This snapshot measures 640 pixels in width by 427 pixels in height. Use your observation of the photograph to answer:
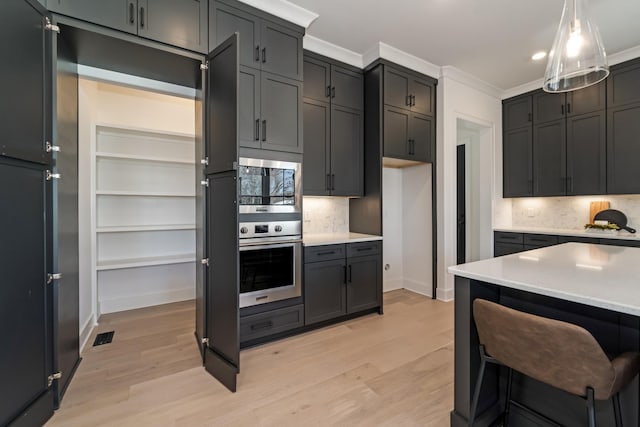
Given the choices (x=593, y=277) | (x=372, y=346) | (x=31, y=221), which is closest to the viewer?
(x=593, y=277)

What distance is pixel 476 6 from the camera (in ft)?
8.67

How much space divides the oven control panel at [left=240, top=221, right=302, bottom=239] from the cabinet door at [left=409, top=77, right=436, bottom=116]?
7.60ft

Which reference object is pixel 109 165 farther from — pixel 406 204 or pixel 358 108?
pixel 406 204

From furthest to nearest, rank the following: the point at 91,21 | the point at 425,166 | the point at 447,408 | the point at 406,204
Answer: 1. the point at 406,204
2. the point at 425,166
3. the point at 91,21
4. the point at 447,408

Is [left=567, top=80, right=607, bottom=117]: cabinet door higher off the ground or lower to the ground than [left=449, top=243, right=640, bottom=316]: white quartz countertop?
higher

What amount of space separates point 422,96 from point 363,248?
2267mm

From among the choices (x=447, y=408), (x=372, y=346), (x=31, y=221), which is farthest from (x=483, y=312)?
(x=31, y=221)

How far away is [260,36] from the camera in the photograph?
2586 millimetres

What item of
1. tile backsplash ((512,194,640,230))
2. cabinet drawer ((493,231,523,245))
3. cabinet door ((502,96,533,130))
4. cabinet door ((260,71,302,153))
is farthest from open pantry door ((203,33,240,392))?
tile backsplash ((512,194,640,230))

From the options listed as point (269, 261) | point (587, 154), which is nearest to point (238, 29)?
point (269, 261)

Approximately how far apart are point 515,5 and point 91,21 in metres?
3.55

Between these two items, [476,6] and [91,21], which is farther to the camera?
[476,6]

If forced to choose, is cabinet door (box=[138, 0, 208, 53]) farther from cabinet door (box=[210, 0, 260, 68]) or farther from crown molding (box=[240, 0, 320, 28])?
crown molding (box=[240, 0, 320, 28])

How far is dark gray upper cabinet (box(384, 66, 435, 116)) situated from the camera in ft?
11.4
